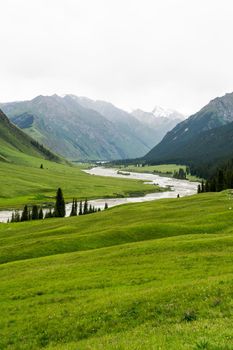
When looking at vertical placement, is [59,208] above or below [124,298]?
below

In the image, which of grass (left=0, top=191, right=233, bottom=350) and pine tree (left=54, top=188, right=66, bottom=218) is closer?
grass (left=0, top=191, right=233, bottom=350)

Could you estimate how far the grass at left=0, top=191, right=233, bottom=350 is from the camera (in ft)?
61.5

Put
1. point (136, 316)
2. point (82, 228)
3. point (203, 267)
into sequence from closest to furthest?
point (136, 316), point (203, 267), point (82, 228)

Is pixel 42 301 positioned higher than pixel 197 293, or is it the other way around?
pixel 197 293

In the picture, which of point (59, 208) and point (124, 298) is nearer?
point (124, 298)

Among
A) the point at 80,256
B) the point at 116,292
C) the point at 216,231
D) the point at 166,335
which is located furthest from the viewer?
the point at 216,231

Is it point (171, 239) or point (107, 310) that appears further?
point (171, 239)

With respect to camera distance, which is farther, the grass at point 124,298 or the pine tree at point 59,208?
the pine tree at point 59,208

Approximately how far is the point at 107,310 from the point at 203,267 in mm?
11565

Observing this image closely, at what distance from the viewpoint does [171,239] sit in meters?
47.3

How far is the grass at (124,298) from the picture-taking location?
1873 cm

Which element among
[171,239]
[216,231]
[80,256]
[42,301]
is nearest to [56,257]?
[80,256]

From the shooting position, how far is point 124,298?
26.2 m

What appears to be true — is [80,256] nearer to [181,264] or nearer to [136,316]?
[181,264]
